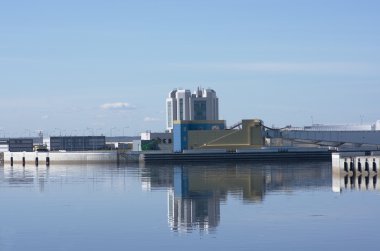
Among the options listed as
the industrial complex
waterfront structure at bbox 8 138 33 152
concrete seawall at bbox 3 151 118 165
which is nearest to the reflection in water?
the industrial complex

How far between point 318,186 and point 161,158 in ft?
147

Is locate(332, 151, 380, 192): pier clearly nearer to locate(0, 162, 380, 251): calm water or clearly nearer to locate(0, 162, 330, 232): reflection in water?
locate(0, 162, 330, 232): reflection in water

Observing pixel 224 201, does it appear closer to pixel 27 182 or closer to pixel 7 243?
pixel 7 243

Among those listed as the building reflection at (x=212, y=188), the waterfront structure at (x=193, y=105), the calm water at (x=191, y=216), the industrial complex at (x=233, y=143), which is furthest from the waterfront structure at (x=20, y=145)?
the calm water at (x=191, y=216)

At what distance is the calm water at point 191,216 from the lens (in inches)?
1181

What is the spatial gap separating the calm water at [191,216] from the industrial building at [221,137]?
39.7 metres

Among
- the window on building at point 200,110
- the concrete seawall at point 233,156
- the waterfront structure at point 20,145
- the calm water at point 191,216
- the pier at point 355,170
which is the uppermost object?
the window on building at point 200,110

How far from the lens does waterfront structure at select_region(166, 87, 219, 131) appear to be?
439 feet

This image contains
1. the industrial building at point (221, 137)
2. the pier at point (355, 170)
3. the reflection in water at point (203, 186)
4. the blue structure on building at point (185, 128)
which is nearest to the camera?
the reflection in water at point (203, 186)

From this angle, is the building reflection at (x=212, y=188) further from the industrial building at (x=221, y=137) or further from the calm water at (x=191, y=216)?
the industrial building at (x=221, y=137)

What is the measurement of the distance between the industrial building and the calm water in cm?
3973

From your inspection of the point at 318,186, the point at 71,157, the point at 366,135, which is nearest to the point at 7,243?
the point at 318,186

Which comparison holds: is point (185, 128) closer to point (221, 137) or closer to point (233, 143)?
point (221, 137)

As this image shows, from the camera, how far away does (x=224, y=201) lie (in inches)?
1704
